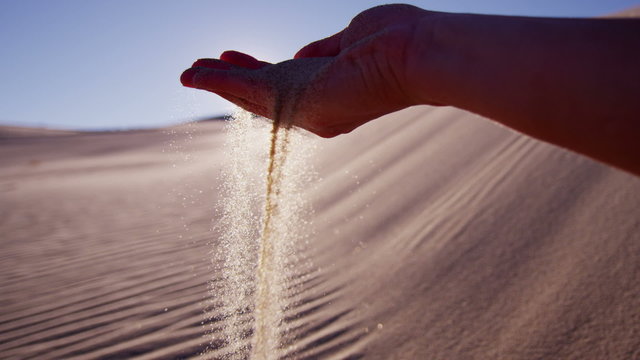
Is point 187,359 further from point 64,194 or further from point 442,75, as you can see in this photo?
point 64,194

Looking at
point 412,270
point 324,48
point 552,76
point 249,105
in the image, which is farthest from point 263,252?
point 552,76

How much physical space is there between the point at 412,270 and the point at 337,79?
1480mm

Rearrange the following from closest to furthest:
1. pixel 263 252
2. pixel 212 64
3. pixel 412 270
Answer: pixel 212 64
pixel 263 252
pixel 412 270

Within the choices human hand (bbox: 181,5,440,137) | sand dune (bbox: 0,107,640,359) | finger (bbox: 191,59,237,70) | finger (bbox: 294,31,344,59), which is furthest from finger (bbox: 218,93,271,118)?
sand dune (bbox: 0,107,640,359)

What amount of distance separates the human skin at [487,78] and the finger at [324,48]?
22 centimetres

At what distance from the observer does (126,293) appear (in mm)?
3082

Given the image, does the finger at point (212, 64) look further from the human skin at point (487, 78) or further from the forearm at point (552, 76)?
the forearm at point (552, 76)

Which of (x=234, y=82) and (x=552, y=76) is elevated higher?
(x=234, y=82)

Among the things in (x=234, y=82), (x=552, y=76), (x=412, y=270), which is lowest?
(x=412, y=270)

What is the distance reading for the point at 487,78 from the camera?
3.06ft

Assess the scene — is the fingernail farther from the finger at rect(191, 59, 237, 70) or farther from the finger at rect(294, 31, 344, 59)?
the finger at rect(294, 31, 344, 59)

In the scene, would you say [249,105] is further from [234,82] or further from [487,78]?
[487,78]

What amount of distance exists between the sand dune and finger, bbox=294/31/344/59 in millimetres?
1320

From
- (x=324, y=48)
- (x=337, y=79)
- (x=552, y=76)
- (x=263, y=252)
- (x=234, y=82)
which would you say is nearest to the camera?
(x=552, y=76)
